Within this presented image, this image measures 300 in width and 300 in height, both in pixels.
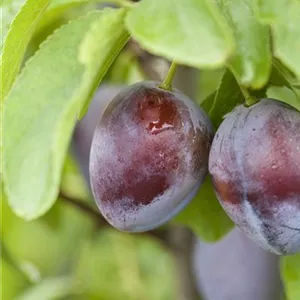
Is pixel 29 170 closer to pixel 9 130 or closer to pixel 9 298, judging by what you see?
pixel 9 130

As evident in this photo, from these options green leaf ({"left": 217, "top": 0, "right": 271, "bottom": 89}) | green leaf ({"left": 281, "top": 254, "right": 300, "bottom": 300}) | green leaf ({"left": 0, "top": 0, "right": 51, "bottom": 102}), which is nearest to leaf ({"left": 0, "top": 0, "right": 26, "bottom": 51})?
green leaf ({"left": 0, "top": 0, "right": 51, "bottom": 102})

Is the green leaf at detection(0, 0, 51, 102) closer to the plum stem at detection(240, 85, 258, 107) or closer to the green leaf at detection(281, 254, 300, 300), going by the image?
the plum stem at detection(240, 85, 258, 107)

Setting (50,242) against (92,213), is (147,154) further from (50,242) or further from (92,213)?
(50,242)

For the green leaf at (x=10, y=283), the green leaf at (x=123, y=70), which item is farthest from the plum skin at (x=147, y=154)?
the green leaf at (x=10, y=283)

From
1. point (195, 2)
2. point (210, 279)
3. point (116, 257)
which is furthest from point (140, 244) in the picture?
point (195, 2)

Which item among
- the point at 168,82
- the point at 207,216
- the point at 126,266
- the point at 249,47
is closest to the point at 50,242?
the point at 126,266

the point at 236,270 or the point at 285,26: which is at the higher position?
the point at 285,26
